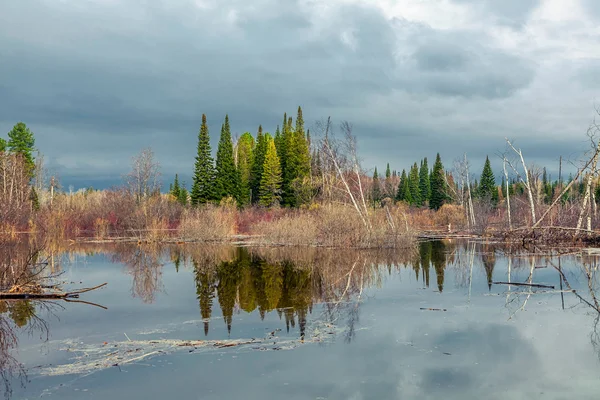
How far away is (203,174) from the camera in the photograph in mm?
61781

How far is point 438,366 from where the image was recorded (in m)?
7.61

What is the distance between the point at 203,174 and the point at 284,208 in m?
12.7

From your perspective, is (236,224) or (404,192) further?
(404,192)

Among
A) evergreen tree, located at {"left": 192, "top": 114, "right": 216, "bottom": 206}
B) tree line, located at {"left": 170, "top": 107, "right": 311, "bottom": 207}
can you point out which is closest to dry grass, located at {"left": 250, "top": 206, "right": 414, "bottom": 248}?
tree line, located at {"left": 170, "top": 107, "right": 311, "bottom": 207}

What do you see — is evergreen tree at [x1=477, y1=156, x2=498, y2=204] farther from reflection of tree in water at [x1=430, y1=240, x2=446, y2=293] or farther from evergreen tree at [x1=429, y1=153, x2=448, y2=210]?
reflection of tree in water at [x1=430, y1=240, x2=446, y2=293]

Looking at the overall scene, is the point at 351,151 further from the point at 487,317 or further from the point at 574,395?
the point at 574,395

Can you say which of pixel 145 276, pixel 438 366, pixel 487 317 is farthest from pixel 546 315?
pixel 145 276

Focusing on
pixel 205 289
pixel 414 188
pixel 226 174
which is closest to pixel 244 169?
pixel 226 174

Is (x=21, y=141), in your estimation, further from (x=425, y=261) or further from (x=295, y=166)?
(x=425, y=261)

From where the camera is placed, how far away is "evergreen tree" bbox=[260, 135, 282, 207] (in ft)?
201

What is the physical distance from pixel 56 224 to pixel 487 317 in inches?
1466

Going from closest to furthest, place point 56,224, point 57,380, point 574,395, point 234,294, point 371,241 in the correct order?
1. point 574,395
2. point 57,380
3. point 234,294
4. point 371,241
5. point 56,224

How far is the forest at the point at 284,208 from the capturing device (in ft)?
89.4

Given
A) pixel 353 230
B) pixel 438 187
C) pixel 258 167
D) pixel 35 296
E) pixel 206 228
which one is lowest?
pixel 35 296
